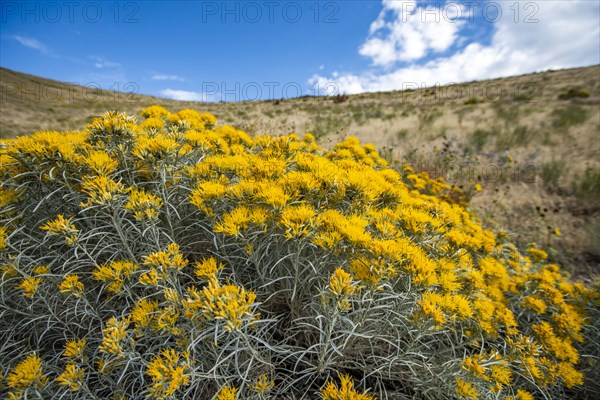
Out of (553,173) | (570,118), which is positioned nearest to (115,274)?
(553,173)

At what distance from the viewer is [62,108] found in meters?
21.4

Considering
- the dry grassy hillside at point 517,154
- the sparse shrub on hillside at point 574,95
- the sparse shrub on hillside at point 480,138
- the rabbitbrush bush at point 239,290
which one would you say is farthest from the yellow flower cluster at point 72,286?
the sparse shrub on hillside at point 574,95

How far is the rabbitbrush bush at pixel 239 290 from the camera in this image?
1.44 metres

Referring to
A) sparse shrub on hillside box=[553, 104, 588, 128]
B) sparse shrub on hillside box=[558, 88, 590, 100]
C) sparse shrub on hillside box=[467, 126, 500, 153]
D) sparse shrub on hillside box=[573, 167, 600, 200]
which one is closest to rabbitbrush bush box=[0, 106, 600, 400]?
sparse shrub on hillside box=[573, 167, 600, 200]

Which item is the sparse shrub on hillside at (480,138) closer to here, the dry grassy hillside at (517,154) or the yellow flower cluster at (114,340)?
the dry grassy hillside at (517,154)

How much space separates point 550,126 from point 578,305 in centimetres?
1184

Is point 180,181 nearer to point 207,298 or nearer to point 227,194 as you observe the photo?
point 227,194

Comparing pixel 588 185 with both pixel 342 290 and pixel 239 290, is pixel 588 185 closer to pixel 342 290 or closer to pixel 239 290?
pixel 342 290

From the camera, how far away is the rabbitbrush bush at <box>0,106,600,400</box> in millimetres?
→ 1438

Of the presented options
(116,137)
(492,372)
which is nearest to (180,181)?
(116,137)

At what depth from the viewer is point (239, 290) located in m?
1.50

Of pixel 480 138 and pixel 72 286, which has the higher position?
pixel 480 138

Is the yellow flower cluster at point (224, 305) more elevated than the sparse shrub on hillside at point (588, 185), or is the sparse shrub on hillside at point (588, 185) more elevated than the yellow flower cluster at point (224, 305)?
the sparse shrub on hillside at point (588, 185)

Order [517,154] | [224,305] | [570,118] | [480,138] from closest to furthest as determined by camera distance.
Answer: [224,305] → [517,154] → [480,138] → [570,118]
